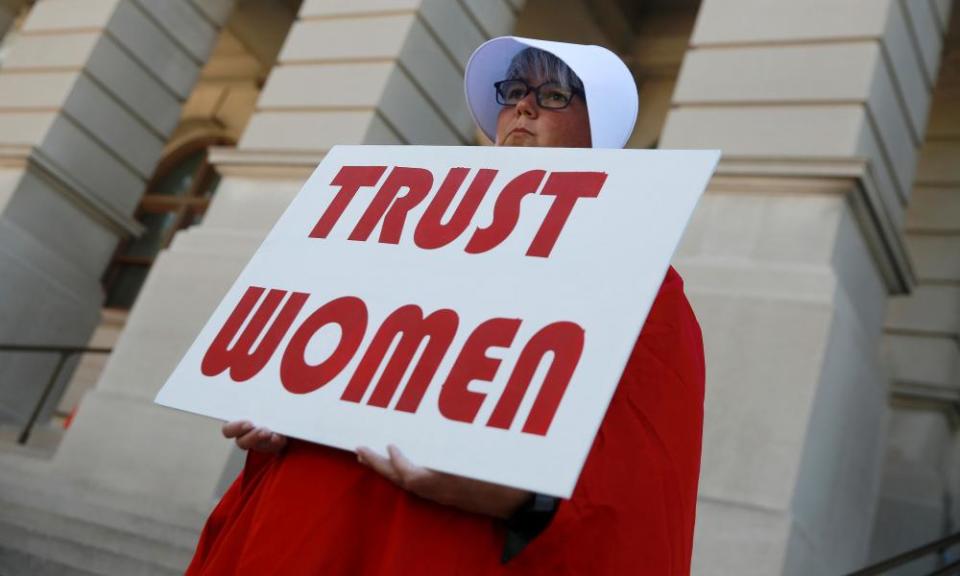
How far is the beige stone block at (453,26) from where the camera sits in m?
8.61

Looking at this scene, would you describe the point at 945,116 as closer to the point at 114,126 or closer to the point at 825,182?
the point at 825,182

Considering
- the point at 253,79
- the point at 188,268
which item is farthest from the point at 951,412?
the point at 253,79

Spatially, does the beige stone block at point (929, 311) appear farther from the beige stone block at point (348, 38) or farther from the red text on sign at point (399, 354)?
the red text on sign at point (399, 354)

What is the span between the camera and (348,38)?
8594 mm

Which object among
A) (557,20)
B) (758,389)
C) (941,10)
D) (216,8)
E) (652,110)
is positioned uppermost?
(557,20)

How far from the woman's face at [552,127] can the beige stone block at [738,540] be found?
3330 millimetres

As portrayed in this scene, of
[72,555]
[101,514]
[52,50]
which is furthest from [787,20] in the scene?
[52,50]

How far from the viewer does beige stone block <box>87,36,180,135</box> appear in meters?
10.6

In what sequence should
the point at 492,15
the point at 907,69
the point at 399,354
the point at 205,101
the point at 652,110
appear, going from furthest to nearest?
the point at 205,101
the point at 652,110
the point at 492,15
the point at 907,69
the point at 399,354

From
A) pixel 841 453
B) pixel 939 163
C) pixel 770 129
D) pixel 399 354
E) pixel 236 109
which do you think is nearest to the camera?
pixel 399 354

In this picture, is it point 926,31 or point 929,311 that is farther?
point 929,311

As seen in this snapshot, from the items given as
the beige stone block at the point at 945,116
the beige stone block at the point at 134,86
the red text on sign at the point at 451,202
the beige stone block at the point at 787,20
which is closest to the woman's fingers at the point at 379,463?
the red text on sign at the point at 451,202

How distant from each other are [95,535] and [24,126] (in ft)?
18.1

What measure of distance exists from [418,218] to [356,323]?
0.28 m
